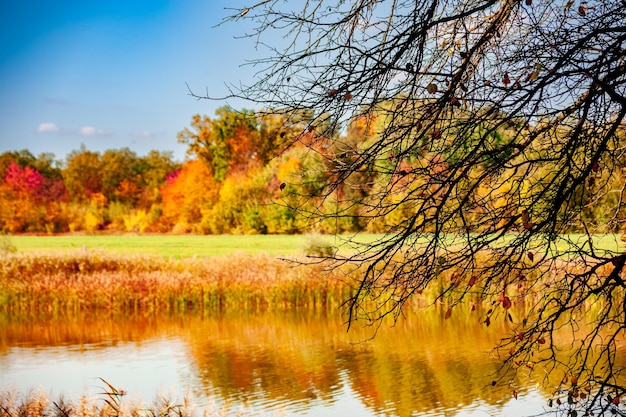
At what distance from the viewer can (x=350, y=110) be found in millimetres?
4629

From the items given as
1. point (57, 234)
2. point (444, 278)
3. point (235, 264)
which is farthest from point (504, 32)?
point (57, 234)

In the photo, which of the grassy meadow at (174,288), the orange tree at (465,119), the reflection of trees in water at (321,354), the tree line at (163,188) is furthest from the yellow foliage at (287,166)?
the orange tree at (465,119)

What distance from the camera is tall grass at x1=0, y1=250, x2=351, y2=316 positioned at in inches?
629

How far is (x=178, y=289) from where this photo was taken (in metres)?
16.3

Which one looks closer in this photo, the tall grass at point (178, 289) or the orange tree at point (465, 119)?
the orange tree at point (465, 119)

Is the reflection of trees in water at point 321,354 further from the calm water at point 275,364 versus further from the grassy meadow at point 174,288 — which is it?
the grassy meadow at point 174,288

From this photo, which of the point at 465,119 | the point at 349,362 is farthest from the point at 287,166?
the point at 465,119

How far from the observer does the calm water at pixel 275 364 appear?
8.83 m

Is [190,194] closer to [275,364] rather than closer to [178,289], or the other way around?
[178,289]

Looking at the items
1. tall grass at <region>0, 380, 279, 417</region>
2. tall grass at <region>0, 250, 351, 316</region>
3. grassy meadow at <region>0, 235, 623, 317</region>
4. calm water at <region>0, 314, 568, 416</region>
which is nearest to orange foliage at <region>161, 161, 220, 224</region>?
grassy meadow at <region>0, 235, 623, 317</region>

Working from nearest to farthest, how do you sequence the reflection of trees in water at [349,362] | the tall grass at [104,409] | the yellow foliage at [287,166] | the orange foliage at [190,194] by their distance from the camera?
the tall grass at [104,409] < the reflection of trees in water at [349,362] < the yellow foliage at [287,166] < the orange foliage at [190,194]

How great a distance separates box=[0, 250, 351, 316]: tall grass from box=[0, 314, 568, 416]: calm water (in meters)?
0.74

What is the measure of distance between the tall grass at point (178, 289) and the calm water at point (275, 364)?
74 cm

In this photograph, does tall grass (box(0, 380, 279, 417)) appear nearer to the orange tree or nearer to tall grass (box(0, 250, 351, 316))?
the orange tree
